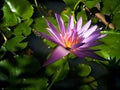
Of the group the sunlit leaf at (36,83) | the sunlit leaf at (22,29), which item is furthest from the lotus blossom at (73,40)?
the sunlit leaf at (22,29)

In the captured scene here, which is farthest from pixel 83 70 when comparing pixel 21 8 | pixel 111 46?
pixel 21 8

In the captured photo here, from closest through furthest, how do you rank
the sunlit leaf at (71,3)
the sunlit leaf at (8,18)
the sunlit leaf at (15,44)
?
1. the sunlit leaf at (15,44)
2. the sunlit leaf at (8,18)
3. the sunlit leaf at (71,3)

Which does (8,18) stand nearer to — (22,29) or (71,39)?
(22,29)

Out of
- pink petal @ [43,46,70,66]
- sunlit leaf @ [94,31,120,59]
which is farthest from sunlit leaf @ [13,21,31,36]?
pink petal @ [43,46,70,66]

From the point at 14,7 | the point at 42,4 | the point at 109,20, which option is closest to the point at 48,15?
the point at 42,4

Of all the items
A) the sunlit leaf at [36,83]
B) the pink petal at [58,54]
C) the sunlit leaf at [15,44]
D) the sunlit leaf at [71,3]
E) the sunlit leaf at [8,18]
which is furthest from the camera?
the sunlit leaf at [71,3]

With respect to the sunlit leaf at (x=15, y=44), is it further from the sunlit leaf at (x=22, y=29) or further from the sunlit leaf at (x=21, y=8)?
the sunlit leaf at (x=21, y=8)

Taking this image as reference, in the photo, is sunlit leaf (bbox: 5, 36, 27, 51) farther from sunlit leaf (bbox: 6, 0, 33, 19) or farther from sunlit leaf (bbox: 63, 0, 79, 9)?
sunlit leaf (bbox: 63, 0, 79, 9)

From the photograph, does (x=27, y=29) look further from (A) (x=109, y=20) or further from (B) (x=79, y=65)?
(A) (x=109, y=20)
